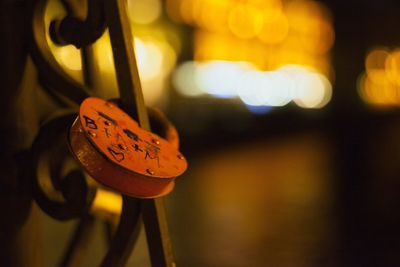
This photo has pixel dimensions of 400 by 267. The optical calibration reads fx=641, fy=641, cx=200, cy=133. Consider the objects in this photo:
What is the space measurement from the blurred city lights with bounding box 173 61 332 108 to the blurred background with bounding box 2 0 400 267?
0.06 meters

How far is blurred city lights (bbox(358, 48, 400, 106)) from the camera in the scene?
115ft

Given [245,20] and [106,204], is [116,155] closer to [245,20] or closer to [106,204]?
[106,204]

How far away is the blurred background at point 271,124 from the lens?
18.3 feet

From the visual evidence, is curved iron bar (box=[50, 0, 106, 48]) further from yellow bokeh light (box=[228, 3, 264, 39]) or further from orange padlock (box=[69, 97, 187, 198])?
yellow bokeh light (box=[228, 3, 264, 39])

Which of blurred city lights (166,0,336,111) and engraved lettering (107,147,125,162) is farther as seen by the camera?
blurred city lights (166,0,336,111)

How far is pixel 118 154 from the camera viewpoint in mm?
1618

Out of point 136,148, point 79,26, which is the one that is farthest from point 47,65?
point 136,148

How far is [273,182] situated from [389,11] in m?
26.7

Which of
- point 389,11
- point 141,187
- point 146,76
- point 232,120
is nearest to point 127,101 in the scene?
point 141,187

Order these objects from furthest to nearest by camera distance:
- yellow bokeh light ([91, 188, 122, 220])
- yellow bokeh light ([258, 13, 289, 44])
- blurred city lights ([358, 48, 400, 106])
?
blurred city lights ([358, 48, 400, 106])
yellow bokeh light ([258, 13, 289, 44])
yellow bokeh light ([91, 188, 122, 220])

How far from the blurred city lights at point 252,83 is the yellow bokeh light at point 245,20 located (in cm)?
107

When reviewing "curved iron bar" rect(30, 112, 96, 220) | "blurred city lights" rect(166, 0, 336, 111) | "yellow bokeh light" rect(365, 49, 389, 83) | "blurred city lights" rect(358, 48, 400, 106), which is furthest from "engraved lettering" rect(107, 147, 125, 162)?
"yellow bokeh light" rect(365, 49, 389, 83)

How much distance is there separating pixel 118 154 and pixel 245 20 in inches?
767

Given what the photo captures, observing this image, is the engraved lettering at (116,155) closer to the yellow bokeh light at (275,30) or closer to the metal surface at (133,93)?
the metal surface at (133,93)
